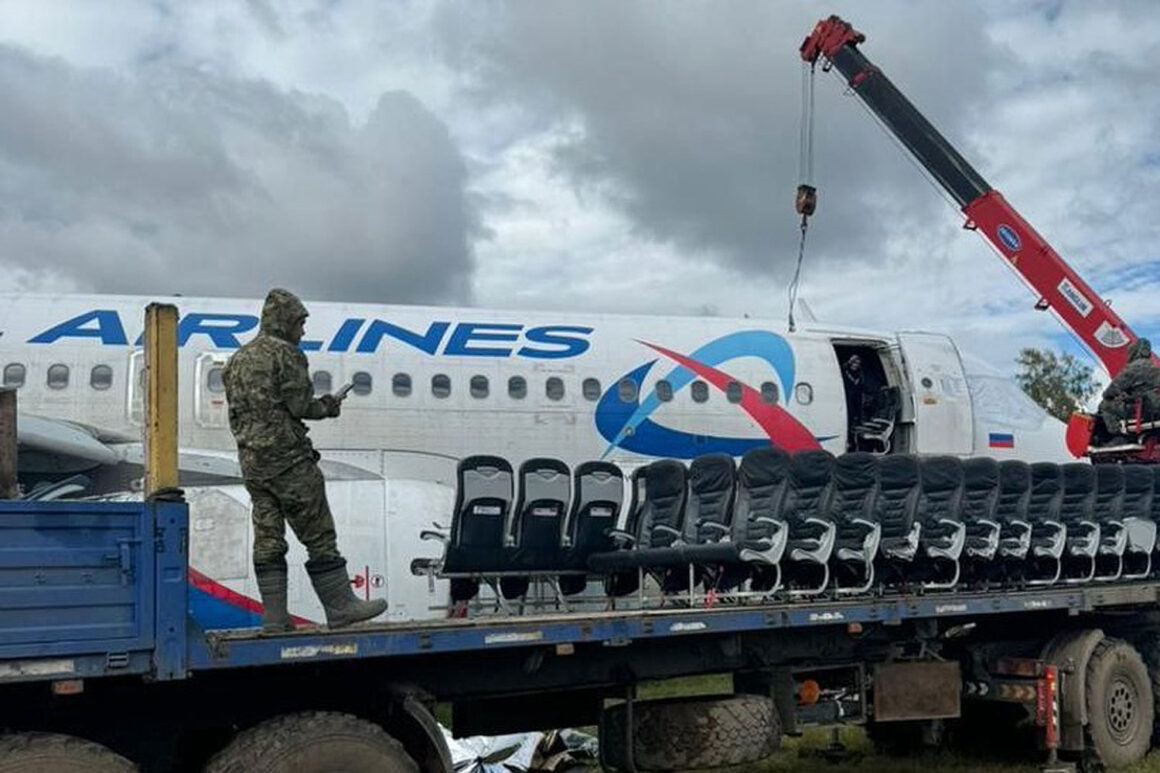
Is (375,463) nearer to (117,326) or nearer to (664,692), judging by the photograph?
(664,692)

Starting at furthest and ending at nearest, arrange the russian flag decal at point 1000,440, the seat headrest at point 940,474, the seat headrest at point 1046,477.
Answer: the russian flag decal at point 1000,440 → the seat headrest at point 1046,477 → the seat headrest at point 940,474

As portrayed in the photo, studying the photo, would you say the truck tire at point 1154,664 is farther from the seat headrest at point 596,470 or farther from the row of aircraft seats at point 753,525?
the seat headrest at point 596,470

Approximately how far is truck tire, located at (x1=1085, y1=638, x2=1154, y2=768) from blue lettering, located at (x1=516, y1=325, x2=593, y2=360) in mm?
7781

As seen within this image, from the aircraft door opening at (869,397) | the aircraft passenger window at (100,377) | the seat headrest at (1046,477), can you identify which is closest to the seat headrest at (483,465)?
the seat headrest at (1046,477)

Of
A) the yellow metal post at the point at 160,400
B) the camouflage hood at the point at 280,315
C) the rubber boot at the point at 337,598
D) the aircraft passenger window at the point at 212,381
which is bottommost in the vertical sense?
the rubber boot at the point at 337,598

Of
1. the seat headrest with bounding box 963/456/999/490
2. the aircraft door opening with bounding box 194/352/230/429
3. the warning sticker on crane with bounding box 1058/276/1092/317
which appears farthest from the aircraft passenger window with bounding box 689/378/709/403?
the seat headrest with bounding box 963/456/999/490

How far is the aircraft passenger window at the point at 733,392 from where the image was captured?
16.6 m

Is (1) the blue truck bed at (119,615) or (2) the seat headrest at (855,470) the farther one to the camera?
(2) the seat headrest at (855,470)

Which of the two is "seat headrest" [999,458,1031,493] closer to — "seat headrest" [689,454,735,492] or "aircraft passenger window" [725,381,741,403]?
"seat headrest" [689,454,735,492]

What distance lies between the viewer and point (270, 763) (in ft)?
19.2

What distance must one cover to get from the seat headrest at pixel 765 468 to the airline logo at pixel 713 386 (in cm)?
725

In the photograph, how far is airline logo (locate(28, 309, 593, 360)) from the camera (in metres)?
14.8

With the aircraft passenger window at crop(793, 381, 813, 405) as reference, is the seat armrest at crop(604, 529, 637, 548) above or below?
below

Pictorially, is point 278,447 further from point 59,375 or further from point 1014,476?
point 59,375
